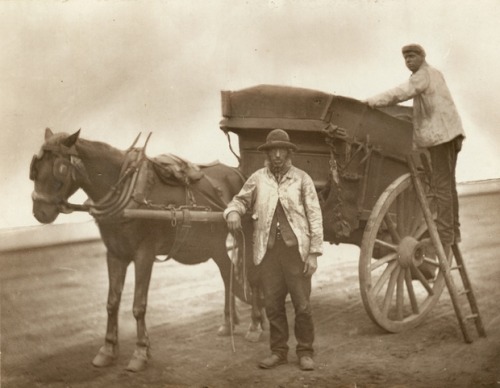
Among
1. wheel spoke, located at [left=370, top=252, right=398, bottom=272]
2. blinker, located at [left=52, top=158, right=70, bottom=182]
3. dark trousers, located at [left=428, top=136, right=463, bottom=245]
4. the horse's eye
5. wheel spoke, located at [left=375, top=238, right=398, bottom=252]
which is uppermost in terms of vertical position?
blinker, located at [left=52, top=158, right=70, bottom=182]

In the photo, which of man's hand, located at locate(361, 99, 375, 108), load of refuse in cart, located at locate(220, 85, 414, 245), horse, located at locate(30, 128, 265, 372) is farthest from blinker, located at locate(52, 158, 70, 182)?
man's hand, located at locate(361, 99, 375, 108)

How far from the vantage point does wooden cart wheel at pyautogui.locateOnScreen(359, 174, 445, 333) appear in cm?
496

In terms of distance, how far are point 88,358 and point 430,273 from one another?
2931 mm

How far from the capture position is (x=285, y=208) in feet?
14.8

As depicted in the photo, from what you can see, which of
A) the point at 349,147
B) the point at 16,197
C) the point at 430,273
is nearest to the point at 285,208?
the point at 349,147

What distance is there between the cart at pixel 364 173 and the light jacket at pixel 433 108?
239mm

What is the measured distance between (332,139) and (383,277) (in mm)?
1211

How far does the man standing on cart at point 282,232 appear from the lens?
4.49 m

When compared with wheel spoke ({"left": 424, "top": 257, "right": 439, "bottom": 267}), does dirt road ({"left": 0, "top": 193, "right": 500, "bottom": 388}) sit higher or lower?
lower

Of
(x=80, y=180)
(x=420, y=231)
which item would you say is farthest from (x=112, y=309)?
(x=420, y=231)

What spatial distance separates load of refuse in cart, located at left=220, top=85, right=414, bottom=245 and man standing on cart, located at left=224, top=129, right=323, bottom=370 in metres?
0.38

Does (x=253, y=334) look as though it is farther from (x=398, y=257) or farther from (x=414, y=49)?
(x=414, y=49)

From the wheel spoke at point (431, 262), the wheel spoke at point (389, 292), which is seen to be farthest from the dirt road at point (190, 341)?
Answer: the wheel spoke at point (431, 262)

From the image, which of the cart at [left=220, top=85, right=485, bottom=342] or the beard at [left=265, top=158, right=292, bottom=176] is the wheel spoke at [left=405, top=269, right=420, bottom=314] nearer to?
the cart at [left=220, top=85, right=485, bottom=342]
